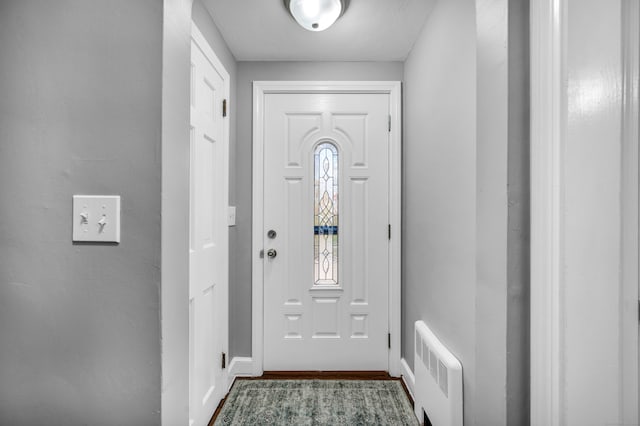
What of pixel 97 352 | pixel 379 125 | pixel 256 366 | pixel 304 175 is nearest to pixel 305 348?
pixel 256 366

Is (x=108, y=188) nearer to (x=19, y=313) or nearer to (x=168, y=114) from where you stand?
(x=168, y=114)

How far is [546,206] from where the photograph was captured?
0.89 metres

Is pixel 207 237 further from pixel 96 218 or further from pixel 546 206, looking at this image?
pixel 546 206

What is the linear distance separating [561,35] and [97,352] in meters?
1.34

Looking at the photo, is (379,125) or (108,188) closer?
(108,188)

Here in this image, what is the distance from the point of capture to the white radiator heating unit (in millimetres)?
1507

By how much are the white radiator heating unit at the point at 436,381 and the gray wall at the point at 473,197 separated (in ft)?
0.14

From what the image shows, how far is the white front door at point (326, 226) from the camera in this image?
8.38ft

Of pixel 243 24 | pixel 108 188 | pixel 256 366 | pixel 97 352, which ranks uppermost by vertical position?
pixel 243 24

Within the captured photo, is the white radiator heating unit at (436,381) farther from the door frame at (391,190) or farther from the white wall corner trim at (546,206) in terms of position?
the white wall corner trim at (546,206)

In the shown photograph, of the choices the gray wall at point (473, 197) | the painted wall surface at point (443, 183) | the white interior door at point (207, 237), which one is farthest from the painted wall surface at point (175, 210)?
the painted wall surface at point (443, 183)

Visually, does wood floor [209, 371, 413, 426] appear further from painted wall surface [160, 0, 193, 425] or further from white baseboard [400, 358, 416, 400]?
painted wall surface [160, 0, 193, 425]

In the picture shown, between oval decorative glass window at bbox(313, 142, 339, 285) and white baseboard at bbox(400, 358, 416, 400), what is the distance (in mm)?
693

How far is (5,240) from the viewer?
918 mm
